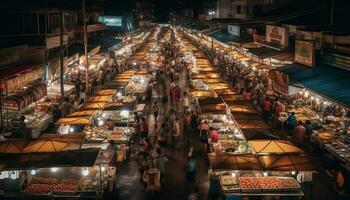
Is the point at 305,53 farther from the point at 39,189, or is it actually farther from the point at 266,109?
the point at 39,189

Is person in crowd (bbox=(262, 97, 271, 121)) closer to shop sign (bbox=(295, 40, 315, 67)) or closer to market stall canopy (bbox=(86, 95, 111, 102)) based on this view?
shop sign (bbox=(295, 40, 315, 67))

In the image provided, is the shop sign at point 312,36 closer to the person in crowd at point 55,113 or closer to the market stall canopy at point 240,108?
the market stall canopy at point 240,108

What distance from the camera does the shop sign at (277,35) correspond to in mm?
26656

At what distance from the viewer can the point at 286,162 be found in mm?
12625

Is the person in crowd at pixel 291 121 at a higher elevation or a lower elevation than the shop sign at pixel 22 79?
lower

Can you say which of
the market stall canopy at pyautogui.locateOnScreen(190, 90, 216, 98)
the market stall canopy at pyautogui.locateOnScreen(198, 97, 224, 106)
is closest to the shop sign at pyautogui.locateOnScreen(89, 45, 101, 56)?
the market stall canopy at pyautogui.locateOnScreen(190, 90, 216, 98)

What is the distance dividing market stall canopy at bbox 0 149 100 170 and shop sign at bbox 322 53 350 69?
1194cm

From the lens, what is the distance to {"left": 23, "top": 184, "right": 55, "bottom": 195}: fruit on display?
1321 cm

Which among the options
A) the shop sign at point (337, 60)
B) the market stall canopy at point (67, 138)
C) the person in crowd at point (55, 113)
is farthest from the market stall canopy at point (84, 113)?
the shop sign at point (337, 60)

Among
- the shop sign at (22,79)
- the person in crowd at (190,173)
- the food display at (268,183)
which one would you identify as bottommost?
the person in crowd at (190,173)

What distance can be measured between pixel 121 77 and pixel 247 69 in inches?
411

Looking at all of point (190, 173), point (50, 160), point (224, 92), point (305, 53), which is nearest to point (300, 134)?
point (305, 53)

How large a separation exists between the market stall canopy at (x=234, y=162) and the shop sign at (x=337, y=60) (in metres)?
8.24

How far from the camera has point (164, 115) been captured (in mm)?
25531
